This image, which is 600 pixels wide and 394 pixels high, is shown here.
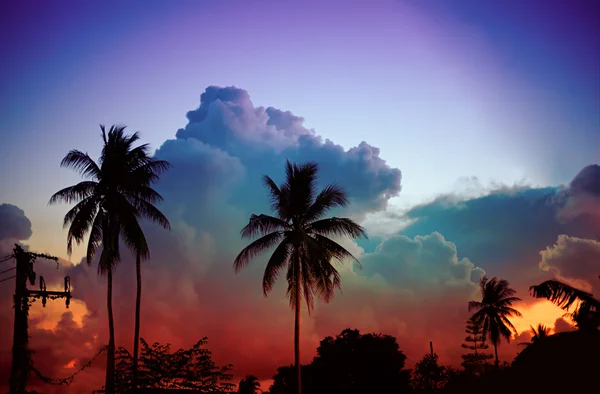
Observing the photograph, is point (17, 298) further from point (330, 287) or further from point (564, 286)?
point (564, 286)

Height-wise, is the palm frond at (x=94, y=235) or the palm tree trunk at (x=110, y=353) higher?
the palm frond at (x=94, y=235)

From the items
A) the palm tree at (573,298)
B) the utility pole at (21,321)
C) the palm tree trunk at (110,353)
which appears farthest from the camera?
the palm tree trunk at (110,353)

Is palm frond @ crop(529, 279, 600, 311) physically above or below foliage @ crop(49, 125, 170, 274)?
below

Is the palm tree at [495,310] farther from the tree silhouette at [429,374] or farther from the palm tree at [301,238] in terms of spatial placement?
the palm tree at [301,238]

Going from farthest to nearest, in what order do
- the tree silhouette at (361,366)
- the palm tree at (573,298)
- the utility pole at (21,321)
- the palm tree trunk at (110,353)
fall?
the tree silhouette at (361,366), the palm tree trunk at (110,353), the utility pole at (21,321), the palm tree at (573,298)

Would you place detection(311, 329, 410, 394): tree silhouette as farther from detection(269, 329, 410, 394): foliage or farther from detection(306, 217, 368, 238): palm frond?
detection(306, 217, 368, 238): palm frond

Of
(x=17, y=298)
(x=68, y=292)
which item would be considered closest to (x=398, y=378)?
(x=68, y=292)

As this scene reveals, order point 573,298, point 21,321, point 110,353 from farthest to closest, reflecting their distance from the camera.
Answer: point 110,353 < point 21,321 < point 573,298

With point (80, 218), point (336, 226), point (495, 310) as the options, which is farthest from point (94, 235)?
point (495, 310)

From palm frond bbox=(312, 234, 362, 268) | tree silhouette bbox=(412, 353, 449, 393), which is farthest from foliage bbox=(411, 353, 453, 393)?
palm frond bbox=(312, 234, 362, 268)

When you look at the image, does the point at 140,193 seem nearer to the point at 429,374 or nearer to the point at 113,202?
the point at 113,202

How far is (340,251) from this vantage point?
3291 cm

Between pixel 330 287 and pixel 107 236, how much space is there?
1336 centimetres

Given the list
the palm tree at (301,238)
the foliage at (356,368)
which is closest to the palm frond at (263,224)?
the palm tree at (301,238)
